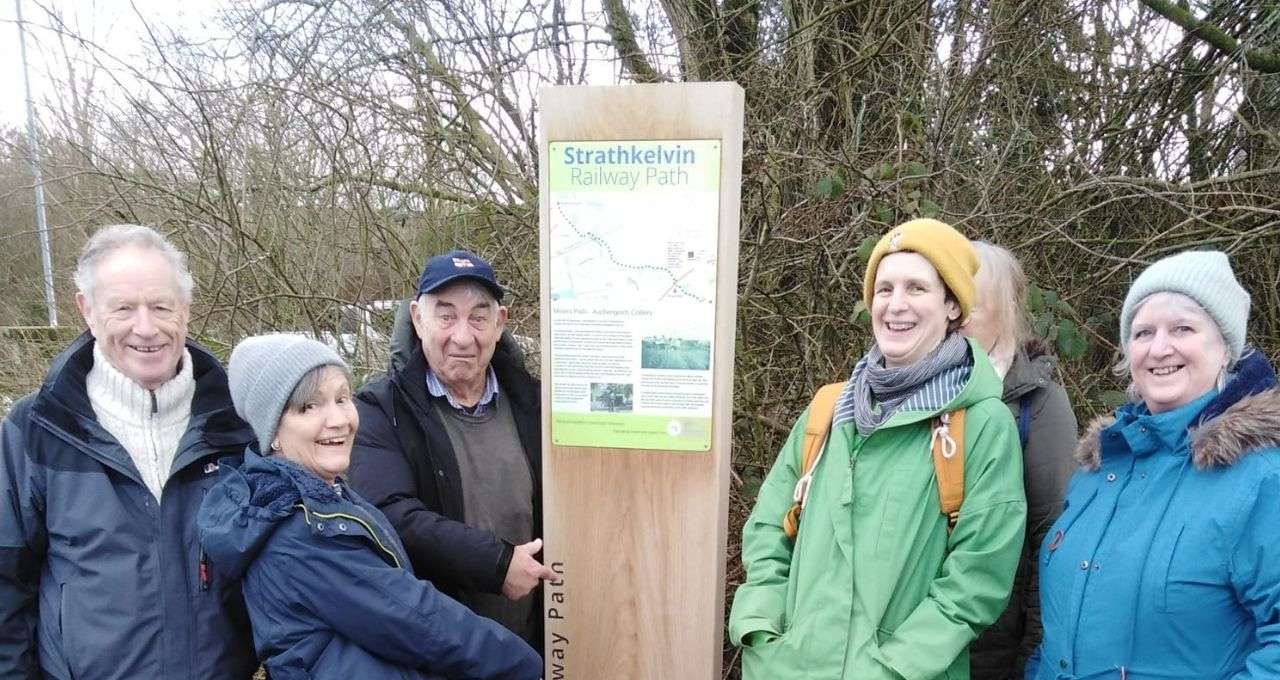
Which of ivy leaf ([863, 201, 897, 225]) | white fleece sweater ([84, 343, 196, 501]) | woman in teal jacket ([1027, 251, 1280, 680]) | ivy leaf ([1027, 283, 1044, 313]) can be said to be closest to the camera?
woman in teal jacket ([1027, 251, 1280, 680])

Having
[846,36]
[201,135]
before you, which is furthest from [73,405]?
[846,36]

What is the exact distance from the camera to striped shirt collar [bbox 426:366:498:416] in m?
2.28

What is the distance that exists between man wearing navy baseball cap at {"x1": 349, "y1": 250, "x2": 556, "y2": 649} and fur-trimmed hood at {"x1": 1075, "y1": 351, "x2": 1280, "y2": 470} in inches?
60.6

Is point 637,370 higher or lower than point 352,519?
higher

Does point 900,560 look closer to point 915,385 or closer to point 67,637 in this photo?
point 915,385

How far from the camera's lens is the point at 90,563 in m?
1.72

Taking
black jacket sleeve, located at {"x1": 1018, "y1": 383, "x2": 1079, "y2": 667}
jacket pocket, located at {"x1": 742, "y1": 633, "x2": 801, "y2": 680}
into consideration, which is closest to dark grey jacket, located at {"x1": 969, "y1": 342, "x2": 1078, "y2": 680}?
black jacket sleeve, located at {"x1": 1018, "y1": 383, "x2": 1079, "y2": 667}

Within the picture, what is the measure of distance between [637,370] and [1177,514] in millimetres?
1244

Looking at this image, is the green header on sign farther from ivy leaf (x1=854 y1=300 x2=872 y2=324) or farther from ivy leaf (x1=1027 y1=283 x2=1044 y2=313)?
ivy leaf (x1=1027 y1=283 x2=1044 y2=313)

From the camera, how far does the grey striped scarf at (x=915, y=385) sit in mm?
1737

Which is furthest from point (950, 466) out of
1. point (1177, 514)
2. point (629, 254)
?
point (629, 254)

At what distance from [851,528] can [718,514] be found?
1.74 feet

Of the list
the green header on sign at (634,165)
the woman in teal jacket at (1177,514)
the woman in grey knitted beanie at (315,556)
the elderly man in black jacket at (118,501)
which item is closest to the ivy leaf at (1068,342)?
the woman in teal jacket at (1177,514)

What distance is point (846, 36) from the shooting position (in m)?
4.41
